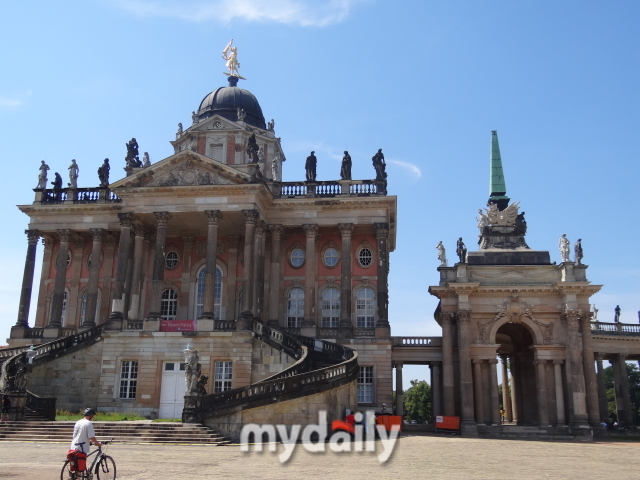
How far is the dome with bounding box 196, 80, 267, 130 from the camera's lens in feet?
168

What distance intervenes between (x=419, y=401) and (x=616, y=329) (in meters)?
57.4

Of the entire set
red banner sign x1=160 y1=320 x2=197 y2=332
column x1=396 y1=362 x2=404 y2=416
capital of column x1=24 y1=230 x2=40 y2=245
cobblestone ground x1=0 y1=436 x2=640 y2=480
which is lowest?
cobblestone ground x1=0 y1=436 x2=640 y2=480

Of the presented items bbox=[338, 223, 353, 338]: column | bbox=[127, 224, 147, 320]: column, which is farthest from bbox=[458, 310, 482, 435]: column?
bbox=[127, 224, 147, 320]: column

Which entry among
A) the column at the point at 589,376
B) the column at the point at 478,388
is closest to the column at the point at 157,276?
the column at the point at 478,388

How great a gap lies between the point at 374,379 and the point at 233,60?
3021 centimetres

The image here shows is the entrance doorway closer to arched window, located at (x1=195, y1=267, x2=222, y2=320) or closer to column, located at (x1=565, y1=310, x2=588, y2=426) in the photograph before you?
arched window, located at (x1=195, y1=267, x2=222, y2=320)

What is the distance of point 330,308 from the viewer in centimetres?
4178

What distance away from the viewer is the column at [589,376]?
39.6m

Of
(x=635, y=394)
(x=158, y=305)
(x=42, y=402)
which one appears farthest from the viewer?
(x=635, y=394)

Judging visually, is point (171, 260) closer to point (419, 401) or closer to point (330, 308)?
point (330, 308)

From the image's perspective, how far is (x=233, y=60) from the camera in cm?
5469

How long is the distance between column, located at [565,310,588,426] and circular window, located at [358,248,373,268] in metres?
12.7

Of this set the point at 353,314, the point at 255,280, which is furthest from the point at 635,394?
the point at 255,280

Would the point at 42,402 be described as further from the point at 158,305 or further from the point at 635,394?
the point at 635,394
